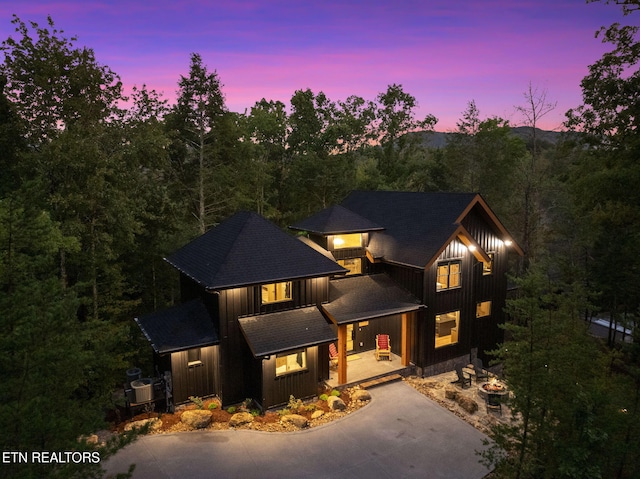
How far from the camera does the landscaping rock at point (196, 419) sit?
13953mm

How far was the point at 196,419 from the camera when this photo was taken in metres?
14.0

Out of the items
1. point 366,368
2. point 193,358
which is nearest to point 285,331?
point 193,358

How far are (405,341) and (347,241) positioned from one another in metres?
5.77

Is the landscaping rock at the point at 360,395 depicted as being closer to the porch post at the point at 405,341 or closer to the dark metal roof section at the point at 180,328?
the porch post at the point at 405,341

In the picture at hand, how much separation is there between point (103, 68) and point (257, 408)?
16.1 meters

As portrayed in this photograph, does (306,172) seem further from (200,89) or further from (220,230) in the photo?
(220,230)

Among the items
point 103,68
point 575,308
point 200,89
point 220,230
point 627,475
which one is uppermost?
point 200,89

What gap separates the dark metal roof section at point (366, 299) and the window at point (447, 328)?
2.38 m

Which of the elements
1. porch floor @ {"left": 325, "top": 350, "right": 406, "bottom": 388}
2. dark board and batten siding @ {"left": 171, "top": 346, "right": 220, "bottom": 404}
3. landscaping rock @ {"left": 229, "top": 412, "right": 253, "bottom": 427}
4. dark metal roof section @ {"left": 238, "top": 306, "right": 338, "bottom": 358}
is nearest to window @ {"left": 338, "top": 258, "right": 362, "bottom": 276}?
porch floor @ {"left": 325, "top": 350, "right": 406, "bottom": 388}

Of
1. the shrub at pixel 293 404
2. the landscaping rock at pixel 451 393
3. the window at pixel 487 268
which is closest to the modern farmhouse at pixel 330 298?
the window at pixel 487 268

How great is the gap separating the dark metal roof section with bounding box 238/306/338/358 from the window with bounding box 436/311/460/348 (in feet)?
22.2

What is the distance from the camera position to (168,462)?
12062 mm

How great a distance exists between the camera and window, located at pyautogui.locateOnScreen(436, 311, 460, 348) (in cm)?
2005

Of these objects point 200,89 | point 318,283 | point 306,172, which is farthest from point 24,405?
point 306,172
